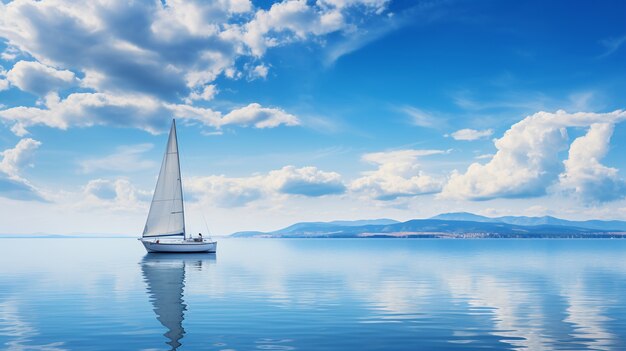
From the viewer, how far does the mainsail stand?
9756cm

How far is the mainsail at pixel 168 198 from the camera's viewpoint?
97562 millimetres

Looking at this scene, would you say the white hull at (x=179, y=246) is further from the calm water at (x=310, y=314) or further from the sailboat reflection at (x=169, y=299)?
the calm water at (x=310, y=314)

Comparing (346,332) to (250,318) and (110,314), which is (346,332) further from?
(110,314)

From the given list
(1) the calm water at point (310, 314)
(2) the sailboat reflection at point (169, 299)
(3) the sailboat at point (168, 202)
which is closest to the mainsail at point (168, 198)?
(3) the sailboat at point (168, 202)

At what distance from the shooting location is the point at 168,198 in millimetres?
97812

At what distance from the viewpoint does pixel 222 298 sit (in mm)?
41156

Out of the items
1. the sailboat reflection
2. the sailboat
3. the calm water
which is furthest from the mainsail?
the calm water

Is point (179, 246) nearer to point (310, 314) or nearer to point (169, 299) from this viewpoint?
point (169, 299)

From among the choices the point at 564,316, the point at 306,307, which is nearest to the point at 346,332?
the point at 306,307

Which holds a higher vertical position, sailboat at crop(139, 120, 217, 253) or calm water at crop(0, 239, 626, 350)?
sailboat at crop(139, 120, 217, 253)

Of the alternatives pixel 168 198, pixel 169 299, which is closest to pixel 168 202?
pixel 168 198

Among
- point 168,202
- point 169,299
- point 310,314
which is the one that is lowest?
point 310,314

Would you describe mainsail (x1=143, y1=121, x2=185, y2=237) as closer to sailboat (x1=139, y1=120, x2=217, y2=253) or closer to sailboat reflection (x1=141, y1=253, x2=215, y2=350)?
sailboat (x1=139, y1=120, x2=217, y2=253)

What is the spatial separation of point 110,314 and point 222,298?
33.4 ft
